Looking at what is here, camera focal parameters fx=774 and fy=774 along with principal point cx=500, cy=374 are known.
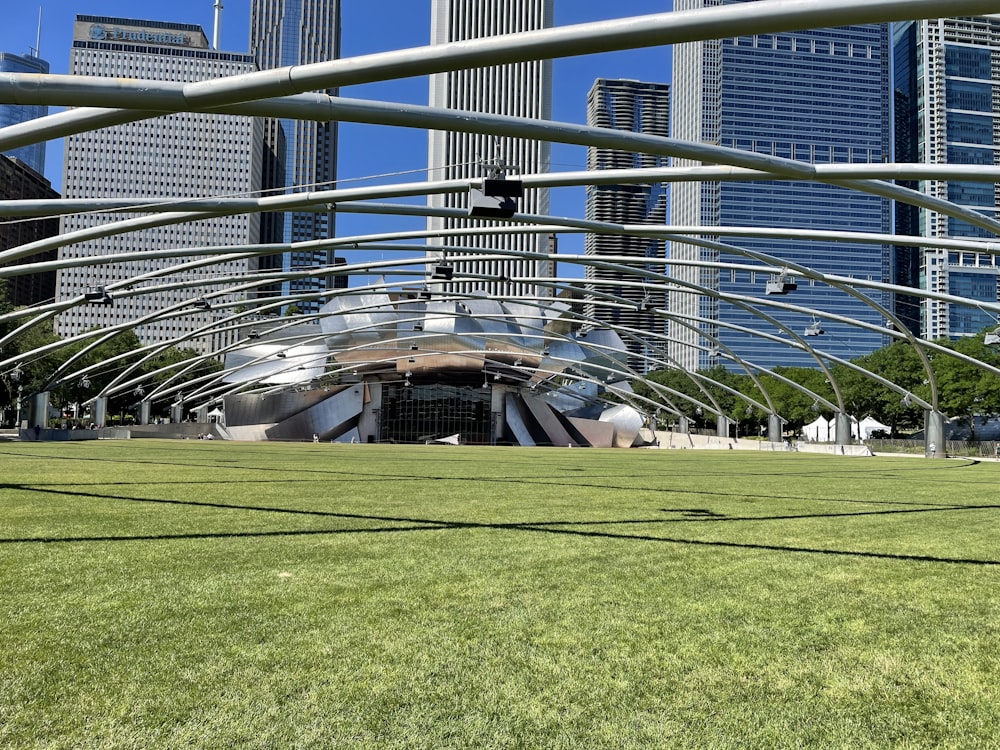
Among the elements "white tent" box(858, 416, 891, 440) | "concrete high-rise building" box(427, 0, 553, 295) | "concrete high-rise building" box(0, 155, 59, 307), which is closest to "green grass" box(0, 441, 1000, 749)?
"concrete high-rise building" box(427, 0, 553, 295)

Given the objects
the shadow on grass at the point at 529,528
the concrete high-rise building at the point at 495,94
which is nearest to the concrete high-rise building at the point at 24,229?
the concrete high-rise building at the point at 495,94

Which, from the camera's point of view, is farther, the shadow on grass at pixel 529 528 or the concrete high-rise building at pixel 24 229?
the concrete high-rise building at pixel 24 229

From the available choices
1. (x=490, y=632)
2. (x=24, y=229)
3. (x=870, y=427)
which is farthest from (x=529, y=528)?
(x=24, y=229)

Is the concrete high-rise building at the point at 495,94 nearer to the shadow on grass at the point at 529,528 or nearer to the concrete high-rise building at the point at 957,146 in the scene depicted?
the shadow on grass at the point at 529,528

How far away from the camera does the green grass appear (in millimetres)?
3385

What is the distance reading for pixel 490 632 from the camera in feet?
15.6

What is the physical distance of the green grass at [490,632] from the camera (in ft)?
11.1

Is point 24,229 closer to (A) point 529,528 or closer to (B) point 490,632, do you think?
(A) point 529,528

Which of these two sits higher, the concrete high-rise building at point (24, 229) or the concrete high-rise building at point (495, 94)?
the concrete high-rise building at point (495, 94)

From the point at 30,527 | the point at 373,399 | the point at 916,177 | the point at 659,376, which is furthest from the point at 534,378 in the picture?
the point at 30,527

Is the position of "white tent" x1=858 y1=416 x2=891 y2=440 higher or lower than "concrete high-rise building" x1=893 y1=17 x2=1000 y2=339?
lower

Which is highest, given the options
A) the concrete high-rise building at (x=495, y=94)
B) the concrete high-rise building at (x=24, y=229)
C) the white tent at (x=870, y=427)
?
the concrete high-rise building at (x=495, y=94)

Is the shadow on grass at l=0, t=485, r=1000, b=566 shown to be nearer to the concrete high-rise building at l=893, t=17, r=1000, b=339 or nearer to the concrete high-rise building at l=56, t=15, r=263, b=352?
the concrete high-rise building at l=893, t=17, r=1000, b=339

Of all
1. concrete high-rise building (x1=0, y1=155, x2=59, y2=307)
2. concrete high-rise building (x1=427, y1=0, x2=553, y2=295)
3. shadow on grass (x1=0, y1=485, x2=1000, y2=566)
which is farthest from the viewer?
concrete high-rise building (x1=427, y1=0, x2=553, y2=295)
